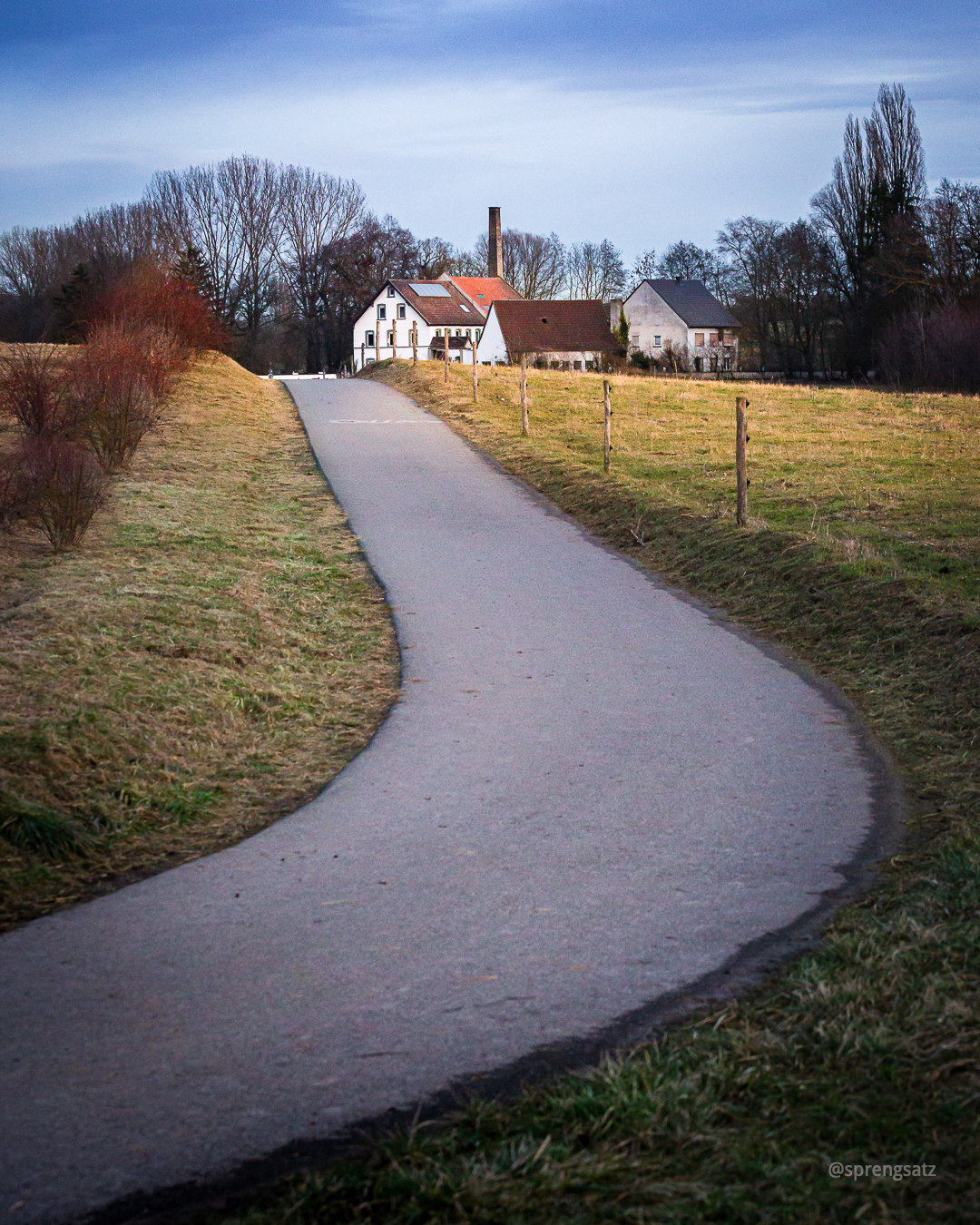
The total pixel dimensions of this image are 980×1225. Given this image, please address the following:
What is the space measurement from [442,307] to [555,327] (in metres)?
11.9

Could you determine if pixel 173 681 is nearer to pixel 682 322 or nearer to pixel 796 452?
pixel 796 452

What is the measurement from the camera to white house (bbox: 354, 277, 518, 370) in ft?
281

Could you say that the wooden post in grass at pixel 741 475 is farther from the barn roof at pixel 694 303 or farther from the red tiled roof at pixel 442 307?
the red tiled roof at pixel 442 307

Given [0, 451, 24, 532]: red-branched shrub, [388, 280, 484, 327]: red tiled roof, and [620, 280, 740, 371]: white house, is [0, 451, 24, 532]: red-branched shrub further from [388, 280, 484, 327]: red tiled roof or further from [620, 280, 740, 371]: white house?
[388, 280, 484, 327]: red tiled roof

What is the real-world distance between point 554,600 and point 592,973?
6613 mm

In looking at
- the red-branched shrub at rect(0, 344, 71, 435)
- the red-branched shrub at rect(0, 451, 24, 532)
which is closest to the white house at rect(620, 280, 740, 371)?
the red-branched shrub at rect(0, 344, 71, 435)

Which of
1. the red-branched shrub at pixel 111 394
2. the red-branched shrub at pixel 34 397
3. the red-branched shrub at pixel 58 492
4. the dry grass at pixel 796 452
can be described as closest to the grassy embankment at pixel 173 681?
the red-branched shrub at pixel 58 492

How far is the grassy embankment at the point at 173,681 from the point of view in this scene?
5.44 metres

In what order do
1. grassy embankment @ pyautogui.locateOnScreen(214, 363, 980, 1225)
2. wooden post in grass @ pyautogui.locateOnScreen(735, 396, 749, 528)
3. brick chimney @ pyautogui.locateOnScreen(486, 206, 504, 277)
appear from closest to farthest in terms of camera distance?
grassy embankment @ pyautogui.locateOnScreen(214, 363, 980, 1225) < wooden post in grass @ pyautogui.locateOnScreen(735, 396, 749, 528) < brick chimney @ pyautogui.locateOnScreen(486, 206, 504, 277)

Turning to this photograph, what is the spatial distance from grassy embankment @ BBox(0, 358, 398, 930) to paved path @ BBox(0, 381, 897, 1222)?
36 centimetres

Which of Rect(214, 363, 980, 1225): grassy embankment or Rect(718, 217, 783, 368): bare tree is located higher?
Rect(718, 217, 783, 368): bare tree

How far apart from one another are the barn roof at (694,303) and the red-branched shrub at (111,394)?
220 feet

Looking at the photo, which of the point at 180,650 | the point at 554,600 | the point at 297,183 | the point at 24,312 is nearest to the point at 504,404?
the point at 554,600

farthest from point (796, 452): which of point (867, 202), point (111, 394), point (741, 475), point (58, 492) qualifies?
point (867, 202)
